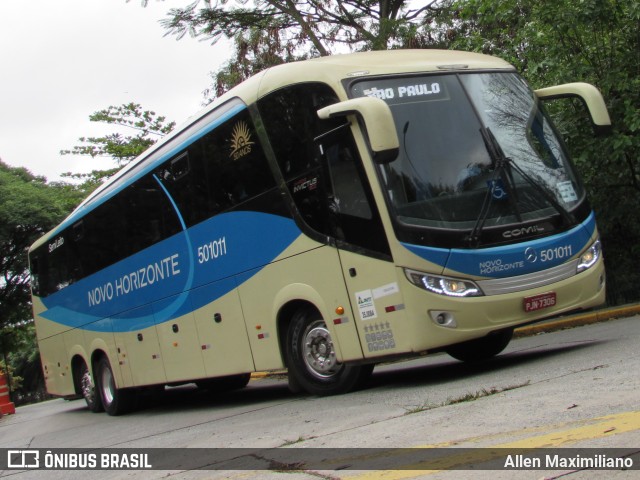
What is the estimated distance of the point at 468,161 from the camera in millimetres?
8258

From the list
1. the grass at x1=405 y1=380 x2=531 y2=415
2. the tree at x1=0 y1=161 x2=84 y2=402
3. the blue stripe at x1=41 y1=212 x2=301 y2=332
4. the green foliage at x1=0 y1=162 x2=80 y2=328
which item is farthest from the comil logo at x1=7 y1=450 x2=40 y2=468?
the green foliage at x1=0 y1=162 x2=80 y2=328

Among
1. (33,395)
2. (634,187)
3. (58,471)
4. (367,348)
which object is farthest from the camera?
(33,395)

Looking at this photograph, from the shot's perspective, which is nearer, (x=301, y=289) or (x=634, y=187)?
(x=301, y=289)

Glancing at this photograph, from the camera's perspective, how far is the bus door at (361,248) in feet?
26.5

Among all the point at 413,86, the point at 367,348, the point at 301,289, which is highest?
the point at 413,86

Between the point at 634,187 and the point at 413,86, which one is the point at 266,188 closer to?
the point at 413,86

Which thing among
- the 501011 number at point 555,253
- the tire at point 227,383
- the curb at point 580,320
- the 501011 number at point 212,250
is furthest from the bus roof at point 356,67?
the tire at point 227,383

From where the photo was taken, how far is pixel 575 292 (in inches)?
337

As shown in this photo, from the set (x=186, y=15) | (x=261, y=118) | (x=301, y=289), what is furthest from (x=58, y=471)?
(x=186, y=15)

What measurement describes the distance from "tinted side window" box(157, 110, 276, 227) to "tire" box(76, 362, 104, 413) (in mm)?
5082

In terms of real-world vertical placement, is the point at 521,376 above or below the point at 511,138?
below

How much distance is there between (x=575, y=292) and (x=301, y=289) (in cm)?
279

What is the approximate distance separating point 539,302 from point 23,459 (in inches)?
221

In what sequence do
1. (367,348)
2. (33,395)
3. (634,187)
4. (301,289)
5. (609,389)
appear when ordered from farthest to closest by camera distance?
(33,395) < (634,187) < (301,289) < (367,348) < (609,389)
